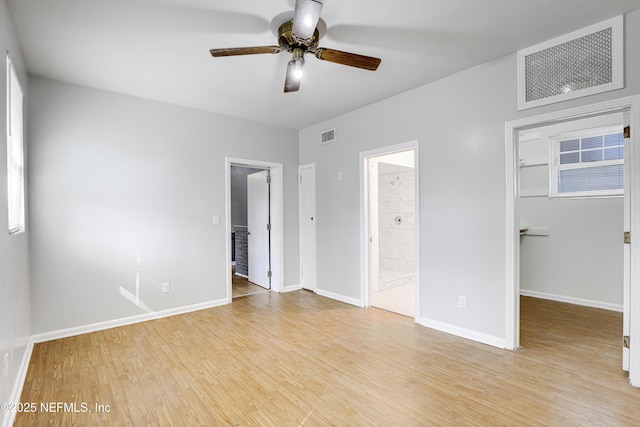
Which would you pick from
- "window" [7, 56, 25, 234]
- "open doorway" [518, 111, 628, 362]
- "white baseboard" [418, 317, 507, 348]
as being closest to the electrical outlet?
"white baseboard" [418, 317, 507, 348]

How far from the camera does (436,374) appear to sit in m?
2.37

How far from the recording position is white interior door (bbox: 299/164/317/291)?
4.82 m

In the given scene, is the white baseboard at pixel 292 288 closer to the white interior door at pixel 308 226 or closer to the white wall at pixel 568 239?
the white interior door at pixel 308 226

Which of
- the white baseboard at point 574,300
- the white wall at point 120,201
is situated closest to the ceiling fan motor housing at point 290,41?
the white wall at point 120,201

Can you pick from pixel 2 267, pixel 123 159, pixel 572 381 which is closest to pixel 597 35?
pixel 572 381

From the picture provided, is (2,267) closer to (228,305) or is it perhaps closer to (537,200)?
(228,305)

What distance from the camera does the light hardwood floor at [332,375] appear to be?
1903 mm

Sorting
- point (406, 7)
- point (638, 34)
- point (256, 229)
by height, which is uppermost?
point (406, 7)

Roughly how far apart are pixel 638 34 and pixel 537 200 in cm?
274

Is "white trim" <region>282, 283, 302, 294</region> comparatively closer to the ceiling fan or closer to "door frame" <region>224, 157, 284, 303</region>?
"door frame" <region>224, 157, 284, 303</region>

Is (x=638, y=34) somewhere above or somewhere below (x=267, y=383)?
above

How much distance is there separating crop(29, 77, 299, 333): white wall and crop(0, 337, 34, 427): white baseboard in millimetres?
442

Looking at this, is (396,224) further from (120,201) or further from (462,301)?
(120,201)

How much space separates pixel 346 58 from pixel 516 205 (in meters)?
1.95
